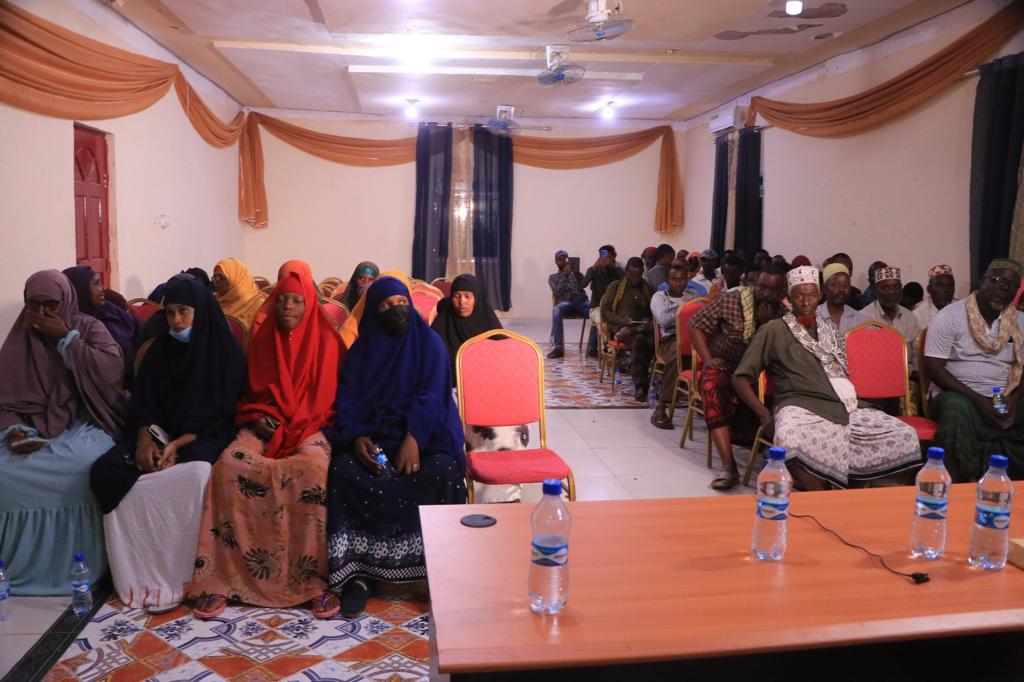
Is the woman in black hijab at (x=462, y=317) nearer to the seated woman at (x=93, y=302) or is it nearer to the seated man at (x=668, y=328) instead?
the seated man at (x=668, y=328)

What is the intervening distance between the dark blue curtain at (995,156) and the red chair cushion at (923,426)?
217cm

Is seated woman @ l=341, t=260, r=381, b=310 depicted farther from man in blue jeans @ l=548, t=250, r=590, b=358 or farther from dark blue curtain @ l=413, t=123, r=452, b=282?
dark blue curtain @ l=413, t=123, r=452, b=282

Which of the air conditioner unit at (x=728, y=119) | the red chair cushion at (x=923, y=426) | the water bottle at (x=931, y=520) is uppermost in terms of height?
the air conditioner unit at (x=728, y=119)

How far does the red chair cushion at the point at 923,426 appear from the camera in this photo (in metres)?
3.94

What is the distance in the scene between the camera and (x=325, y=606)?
291 cm

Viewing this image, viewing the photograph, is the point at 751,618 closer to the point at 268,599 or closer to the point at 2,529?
the point at 268,599

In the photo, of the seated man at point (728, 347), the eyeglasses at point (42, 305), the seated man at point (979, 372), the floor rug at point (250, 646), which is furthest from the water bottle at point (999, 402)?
the eyeglasses at point (42, 305)

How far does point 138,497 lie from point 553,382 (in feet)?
16.2

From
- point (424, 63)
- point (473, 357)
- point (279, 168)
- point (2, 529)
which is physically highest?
point (424, 63)

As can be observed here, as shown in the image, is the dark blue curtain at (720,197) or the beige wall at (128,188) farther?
the dark blue curtain at (720,197)

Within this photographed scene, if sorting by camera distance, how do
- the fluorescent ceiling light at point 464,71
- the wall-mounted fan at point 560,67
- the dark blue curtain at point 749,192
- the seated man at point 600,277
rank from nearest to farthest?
the wall-mounted fan at point 560,67
the fluorescent ceiling light at point 464,71
the seated man at point 600,277
the dark blue curtain at point 749,192

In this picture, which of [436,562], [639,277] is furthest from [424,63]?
[436,562]

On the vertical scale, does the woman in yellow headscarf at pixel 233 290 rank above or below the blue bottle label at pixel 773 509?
above

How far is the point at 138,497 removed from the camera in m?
2.98
